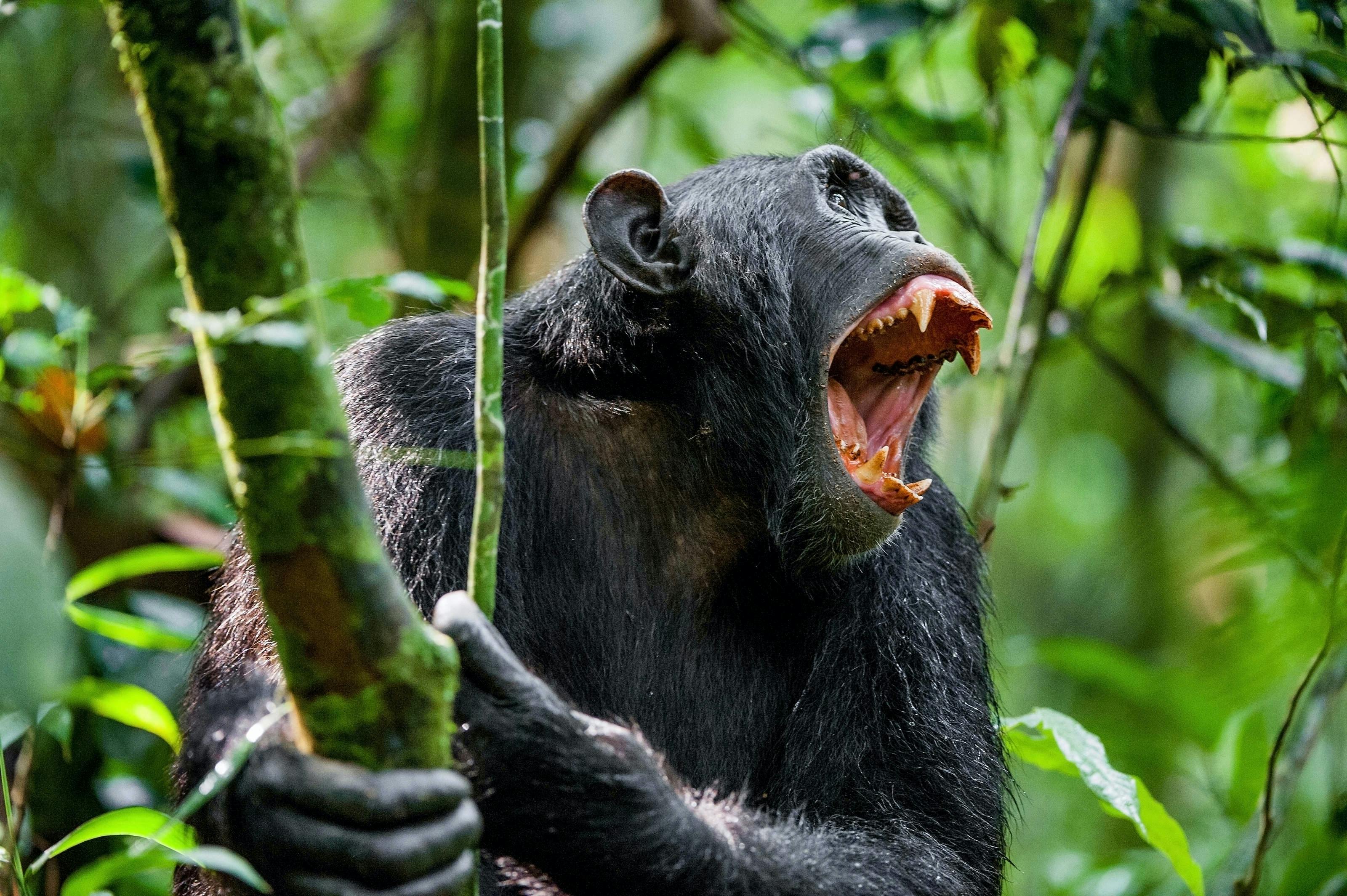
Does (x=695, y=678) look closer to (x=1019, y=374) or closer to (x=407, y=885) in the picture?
(x=407, y=885)

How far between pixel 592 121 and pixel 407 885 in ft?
16.6

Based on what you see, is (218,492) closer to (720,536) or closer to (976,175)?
(720,536)

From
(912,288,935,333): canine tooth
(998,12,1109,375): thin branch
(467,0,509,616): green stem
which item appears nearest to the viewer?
(467,0,509,616): green stem

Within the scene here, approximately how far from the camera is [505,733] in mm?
2615

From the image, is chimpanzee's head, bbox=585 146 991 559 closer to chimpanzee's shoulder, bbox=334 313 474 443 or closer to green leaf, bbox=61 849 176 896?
chimpanzee's shoulder, bbox=334 313 474 443

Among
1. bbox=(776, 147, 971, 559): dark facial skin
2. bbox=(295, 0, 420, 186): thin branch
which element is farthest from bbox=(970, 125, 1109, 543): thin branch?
bbox=(295, 0, 420, 186): thin branch

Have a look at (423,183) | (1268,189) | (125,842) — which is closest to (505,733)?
(125,842)

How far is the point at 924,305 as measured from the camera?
145 inches

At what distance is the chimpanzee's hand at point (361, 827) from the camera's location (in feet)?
6.82

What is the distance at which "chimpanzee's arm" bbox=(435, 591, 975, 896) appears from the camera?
257 cm

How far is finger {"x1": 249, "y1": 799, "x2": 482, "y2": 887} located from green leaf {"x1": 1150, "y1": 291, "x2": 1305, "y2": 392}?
413 cm

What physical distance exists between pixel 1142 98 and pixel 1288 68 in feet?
2.72

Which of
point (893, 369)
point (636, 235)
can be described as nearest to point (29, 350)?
point (636, 235)

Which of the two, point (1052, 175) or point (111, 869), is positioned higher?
point (1052, 175)
